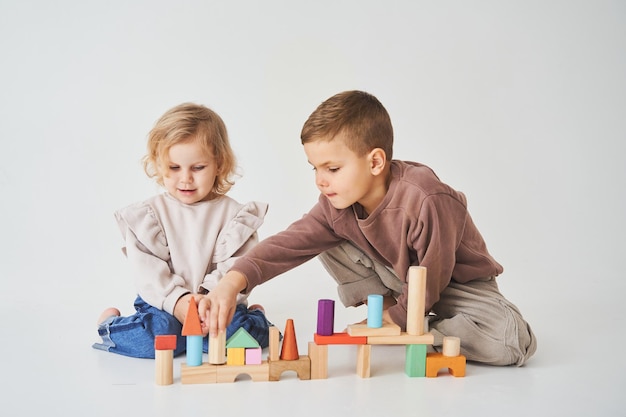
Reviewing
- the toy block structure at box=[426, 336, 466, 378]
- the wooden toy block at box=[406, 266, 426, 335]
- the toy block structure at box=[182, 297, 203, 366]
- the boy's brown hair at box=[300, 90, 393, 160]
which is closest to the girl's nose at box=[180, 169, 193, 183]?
the boy's brown hair at box=[300, 90, 393, 160]

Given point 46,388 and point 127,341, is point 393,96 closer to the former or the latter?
point 127,341

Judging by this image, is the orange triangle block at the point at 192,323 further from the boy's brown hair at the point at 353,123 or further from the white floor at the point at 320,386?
the boy's brown hair at the point at 353,123

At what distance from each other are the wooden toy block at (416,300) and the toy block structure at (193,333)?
52 centimetres

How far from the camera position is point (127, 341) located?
2088mm

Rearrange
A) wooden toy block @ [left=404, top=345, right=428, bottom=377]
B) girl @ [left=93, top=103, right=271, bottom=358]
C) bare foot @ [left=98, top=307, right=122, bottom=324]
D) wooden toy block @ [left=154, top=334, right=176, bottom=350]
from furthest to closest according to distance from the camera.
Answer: bare foot @ [left=98, top=307, right=122, bottom=324]
girl @ [left=93, top=103, right=271, bottom=358]
wooden toy block @ [left=404, top=345, right=428, bottom=377]
wooden toy block @ [left=154, top=334, right=176, bottom=350]

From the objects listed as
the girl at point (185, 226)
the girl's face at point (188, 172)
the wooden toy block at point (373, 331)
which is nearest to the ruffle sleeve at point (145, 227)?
the girl at point (185, 226)

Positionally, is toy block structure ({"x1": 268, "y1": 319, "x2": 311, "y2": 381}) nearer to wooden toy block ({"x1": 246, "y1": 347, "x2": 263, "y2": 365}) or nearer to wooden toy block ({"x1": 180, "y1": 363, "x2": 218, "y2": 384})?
wooden toy block ({"x1": 246, "y1": 347, "x2": 263, "y2": 365})

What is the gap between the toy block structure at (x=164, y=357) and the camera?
179 centimetres

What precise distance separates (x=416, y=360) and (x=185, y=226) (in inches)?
33.2

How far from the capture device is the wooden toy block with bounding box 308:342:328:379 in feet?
6.14

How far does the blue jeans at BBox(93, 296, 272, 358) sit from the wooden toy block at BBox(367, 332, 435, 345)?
0.45m

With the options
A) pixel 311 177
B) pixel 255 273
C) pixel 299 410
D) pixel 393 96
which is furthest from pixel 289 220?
pixel 299 410

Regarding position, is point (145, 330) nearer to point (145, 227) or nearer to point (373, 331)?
point (145, 227)

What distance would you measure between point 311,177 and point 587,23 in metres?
1.57
